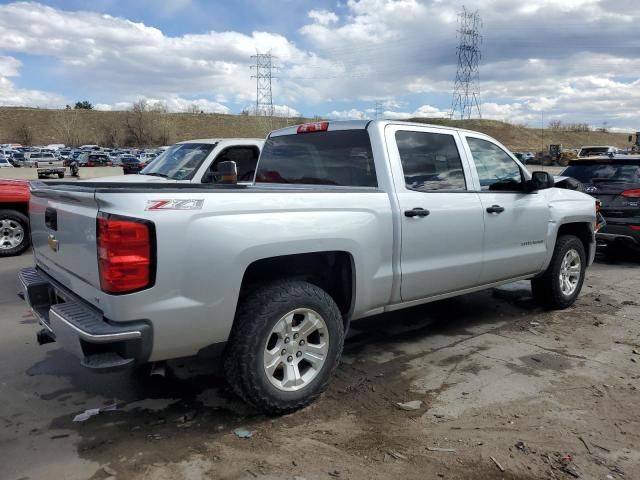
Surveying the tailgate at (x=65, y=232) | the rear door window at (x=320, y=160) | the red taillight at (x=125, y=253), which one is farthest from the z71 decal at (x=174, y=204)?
the rear door window at (x=320, y=160)

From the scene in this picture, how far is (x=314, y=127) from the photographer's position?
481 cm

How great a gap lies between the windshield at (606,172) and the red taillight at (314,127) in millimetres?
6553

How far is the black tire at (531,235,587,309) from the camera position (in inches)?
230

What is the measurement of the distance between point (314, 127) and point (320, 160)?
1.09 feet

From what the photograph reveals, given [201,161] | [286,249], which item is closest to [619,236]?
[201,161]

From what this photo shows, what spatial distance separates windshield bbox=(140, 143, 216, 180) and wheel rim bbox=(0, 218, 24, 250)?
2.47m

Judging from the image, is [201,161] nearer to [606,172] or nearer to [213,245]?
[213,245]

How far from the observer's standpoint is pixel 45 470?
2.97 m

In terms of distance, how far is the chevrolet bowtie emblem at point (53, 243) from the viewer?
354 cm

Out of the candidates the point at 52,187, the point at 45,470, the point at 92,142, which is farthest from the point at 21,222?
the point at 92,142

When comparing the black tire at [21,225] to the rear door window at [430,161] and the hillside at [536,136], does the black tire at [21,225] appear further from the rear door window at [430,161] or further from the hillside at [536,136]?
the hillside at [536,136]

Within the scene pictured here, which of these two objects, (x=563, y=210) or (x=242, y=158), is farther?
(x=242, y=158)

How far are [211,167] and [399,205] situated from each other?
14.8 feet

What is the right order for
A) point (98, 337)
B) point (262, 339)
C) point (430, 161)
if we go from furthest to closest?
point (430, 161) → point (262, 339) → point (98, 337)
